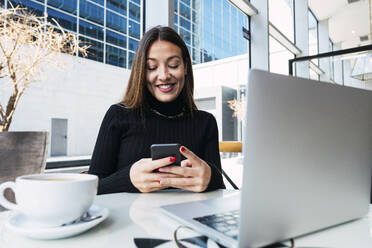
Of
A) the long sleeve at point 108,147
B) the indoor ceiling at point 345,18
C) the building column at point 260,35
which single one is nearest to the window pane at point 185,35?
the long sleeve at point 108,147

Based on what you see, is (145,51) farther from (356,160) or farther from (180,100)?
(356,160)

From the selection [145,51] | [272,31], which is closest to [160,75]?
[145,51]

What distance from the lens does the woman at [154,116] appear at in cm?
104

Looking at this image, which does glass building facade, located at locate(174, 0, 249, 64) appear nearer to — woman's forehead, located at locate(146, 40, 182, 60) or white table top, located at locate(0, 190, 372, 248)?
woman's forehead, located at locate(146, 40, 182, 60)

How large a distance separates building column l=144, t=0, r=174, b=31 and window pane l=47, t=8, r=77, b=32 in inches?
20.2

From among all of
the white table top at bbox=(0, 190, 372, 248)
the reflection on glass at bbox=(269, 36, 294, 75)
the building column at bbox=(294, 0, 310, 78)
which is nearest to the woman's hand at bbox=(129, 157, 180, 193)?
the white table top at bbox=(0, 190, 372, 248)

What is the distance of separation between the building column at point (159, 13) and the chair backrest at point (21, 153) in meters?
1.18

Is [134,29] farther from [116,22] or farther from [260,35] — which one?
[260,35]

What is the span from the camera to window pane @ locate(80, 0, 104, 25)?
5.28ft

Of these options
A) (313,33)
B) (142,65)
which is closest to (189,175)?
(142,65)

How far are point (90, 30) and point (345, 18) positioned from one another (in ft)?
21.8

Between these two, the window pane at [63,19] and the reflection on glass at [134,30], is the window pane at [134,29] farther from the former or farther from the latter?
the window pane at [63,19]

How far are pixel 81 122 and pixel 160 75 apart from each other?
899 millimetres

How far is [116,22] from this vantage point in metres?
1.76
